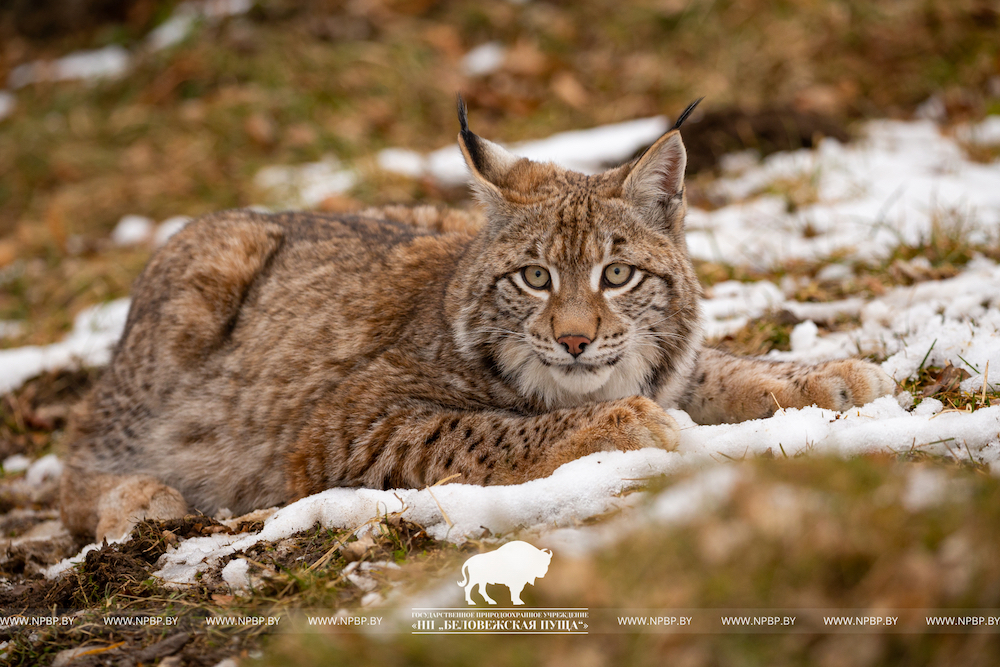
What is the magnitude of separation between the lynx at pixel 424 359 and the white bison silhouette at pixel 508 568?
2.40ft

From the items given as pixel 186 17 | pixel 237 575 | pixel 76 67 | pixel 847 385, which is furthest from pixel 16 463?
pixel 186 17

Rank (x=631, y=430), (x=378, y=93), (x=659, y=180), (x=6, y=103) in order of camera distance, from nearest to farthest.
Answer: (x=631, y=430)
(x=659, y=180)
(x=378, y=93)
(x=6, y=103)

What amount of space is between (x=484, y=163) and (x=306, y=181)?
16.8 ft

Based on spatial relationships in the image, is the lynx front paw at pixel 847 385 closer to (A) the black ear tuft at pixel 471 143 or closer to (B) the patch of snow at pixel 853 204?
(A) the black ear tuft at pixel 471 143

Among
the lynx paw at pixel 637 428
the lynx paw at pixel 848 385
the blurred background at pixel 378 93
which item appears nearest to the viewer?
the lynx paw at pixel 637 428

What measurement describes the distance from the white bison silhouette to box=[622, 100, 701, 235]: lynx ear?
179cm

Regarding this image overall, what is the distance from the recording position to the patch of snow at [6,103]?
11047 mm

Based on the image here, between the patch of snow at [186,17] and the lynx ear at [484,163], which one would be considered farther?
the patch of snow at [186,17]

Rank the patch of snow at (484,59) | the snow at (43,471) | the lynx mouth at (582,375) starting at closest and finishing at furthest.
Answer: the lynx mouth at (582,375), the snow at (43,471), the patch of snow at (484,59)


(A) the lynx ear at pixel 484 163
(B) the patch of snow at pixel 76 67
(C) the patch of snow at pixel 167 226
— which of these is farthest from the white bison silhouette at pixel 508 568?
(B) the patch of snow at pixel 76 67

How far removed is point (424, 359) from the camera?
3.56m

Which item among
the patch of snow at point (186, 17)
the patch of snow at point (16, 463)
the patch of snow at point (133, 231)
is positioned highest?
the patch of snow at point (186, 17)

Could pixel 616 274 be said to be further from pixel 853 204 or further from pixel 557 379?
pixel 853 204

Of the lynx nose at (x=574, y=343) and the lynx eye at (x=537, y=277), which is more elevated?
the lynx eye at (x=537, y=277)
